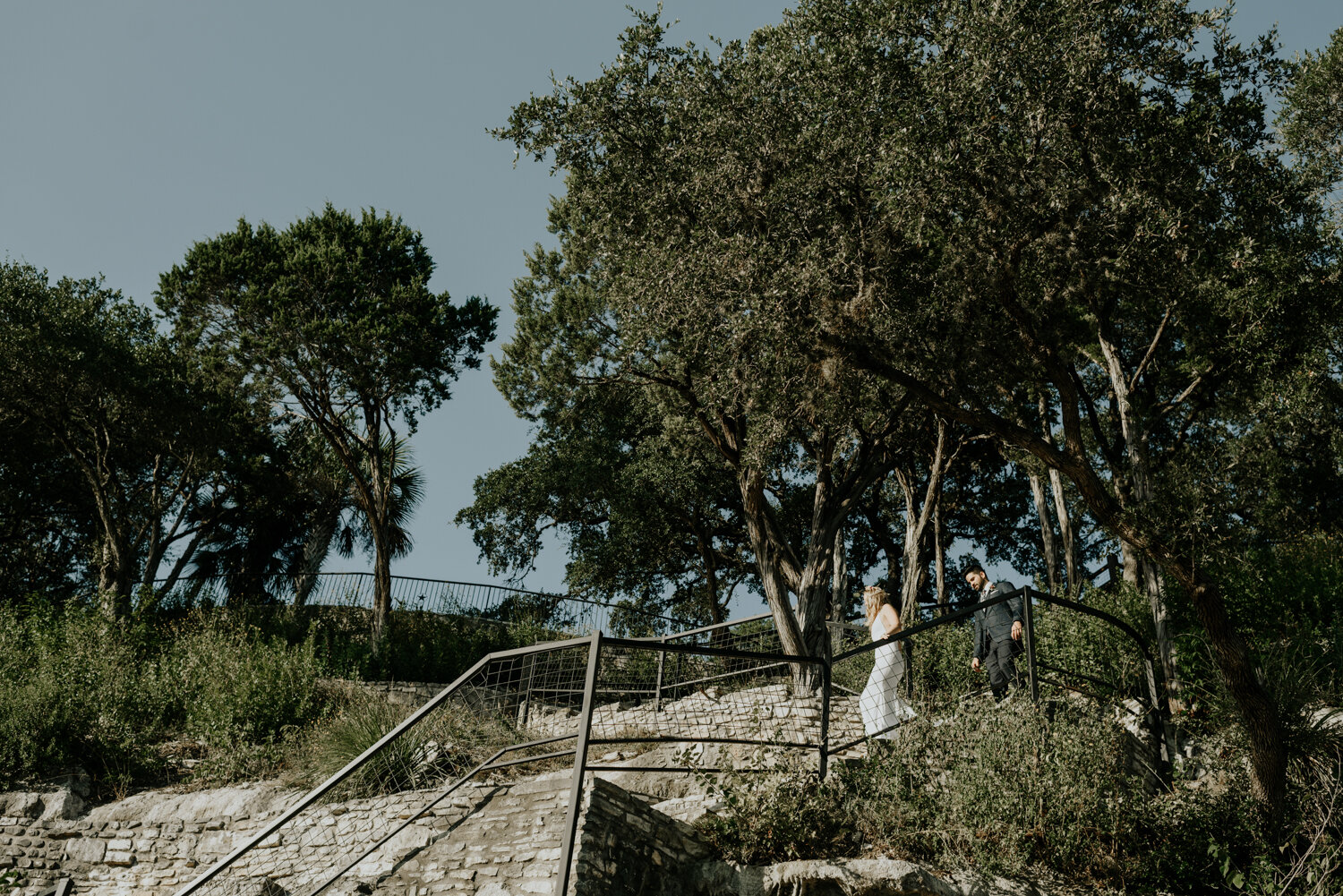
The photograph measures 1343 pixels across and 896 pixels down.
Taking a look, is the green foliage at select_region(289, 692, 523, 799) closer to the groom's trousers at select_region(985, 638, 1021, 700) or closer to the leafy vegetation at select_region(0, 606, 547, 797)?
the leafy vegetation at select_region(0, 606, 547, 797)

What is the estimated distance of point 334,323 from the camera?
20.1m

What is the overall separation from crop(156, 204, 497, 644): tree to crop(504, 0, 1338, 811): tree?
6963 millimetres

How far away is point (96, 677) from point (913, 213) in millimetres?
11707

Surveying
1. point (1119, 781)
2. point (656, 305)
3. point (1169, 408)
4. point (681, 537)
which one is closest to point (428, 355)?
point (681, 537)

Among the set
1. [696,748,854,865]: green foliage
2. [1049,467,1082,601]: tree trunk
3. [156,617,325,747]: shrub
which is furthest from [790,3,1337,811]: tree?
[1049,467,1082,601]: tree trunk

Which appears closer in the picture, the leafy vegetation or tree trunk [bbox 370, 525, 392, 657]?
the leafy vegetation

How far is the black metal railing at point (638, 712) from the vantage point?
7258 mm

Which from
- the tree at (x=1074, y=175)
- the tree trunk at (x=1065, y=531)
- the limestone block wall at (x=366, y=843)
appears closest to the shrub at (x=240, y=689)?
the limestone block wall at (x=366, y=843)

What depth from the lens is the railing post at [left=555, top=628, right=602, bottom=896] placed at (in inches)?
240

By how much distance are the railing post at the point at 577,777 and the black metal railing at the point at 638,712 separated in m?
0.01

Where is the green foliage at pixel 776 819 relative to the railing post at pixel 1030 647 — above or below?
below

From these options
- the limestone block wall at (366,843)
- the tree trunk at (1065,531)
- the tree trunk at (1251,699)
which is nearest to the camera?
the limestone block wall at (366,843)

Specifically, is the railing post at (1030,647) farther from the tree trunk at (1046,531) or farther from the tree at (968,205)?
the tree trunk at (1046,531)

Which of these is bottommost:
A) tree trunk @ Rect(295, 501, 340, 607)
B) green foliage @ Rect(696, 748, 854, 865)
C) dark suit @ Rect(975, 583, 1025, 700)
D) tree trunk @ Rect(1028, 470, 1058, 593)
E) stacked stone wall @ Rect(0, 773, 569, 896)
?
stacked stone wall @ Rect(0, 773, 569, 896)
